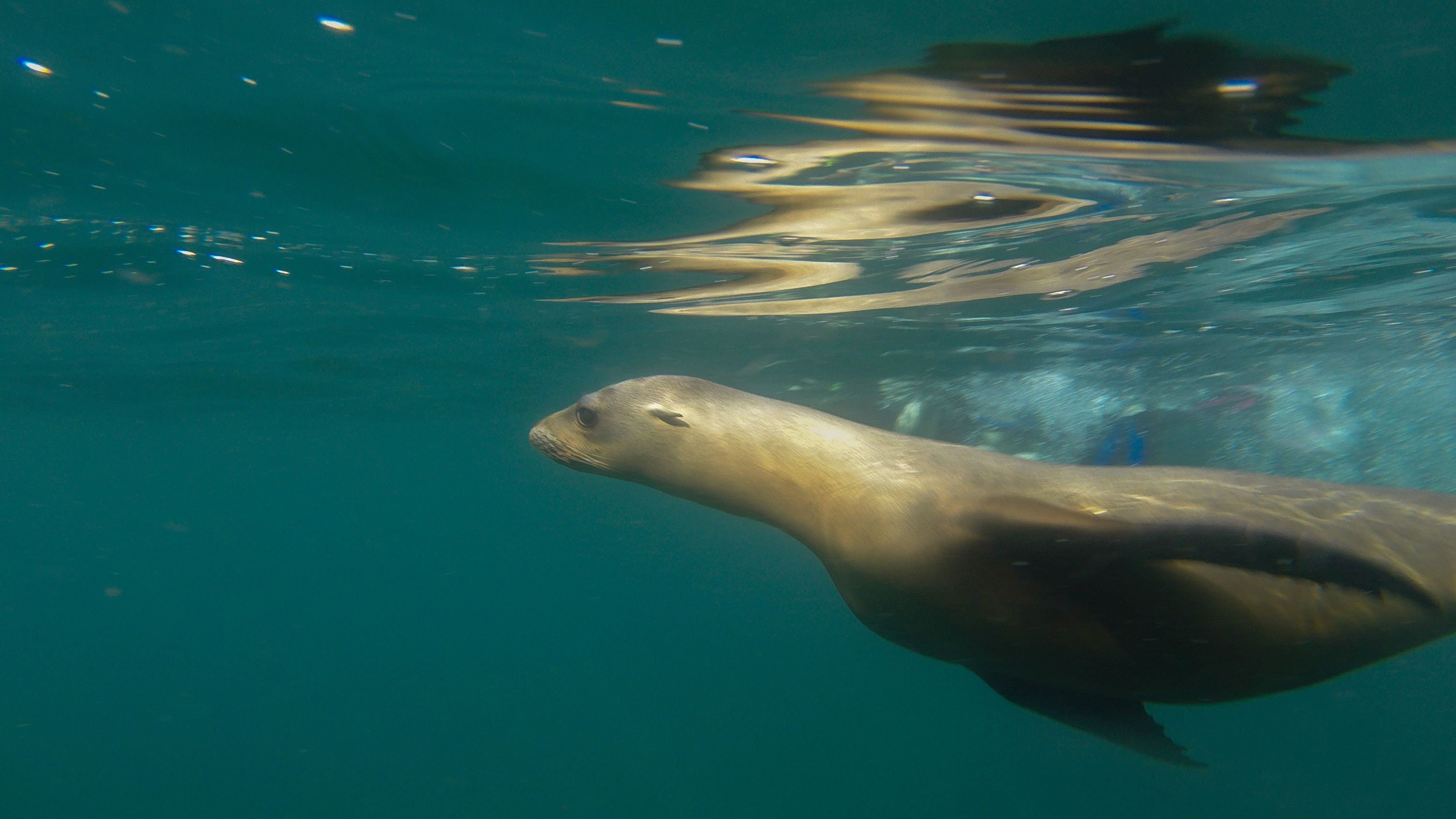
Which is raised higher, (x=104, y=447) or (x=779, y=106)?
(x=779, y=106)

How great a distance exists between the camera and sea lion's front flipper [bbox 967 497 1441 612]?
2.47 m

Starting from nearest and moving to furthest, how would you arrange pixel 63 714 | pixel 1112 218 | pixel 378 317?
pixel 1112 218
pixel 378 317
pixel 63 714

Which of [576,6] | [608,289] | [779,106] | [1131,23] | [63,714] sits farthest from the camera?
[63,714]

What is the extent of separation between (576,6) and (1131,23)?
2582 millimetres

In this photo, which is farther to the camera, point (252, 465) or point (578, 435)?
point (252, 465)

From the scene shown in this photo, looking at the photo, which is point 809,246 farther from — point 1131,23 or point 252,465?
point 252,465

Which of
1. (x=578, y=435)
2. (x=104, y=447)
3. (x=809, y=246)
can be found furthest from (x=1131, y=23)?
(x=104, y=447)

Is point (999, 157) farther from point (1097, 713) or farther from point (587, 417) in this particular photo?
point (1097, 713)

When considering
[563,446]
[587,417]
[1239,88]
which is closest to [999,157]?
[1239,88]

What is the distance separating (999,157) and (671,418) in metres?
3.10

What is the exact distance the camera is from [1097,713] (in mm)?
3189

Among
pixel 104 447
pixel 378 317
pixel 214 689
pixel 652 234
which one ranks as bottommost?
pixel 214 689

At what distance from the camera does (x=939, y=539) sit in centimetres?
283

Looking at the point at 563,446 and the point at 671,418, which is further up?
the point at 671,418
